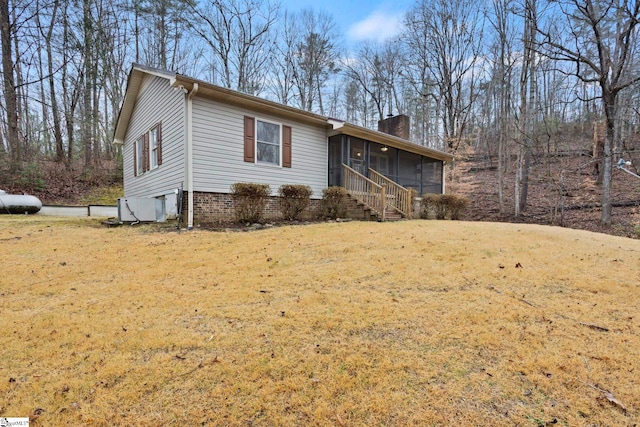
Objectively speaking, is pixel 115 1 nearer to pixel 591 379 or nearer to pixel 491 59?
pixel 491 59

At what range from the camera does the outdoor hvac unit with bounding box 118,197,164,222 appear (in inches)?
332

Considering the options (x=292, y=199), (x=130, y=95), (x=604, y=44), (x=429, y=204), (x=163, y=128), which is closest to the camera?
(x=292, y=199)

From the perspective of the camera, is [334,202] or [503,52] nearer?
[334,202]

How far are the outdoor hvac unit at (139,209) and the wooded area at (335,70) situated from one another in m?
8.94

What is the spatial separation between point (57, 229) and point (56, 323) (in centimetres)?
600

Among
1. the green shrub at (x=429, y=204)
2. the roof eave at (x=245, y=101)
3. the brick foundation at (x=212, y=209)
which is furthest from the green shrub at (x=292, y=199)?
the green shrub at (x=429, y=204)

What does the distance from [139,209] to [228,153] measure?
3038 millimetres

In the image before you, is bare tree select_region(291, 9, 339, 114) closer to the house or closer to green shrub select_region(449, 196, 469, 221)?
the house

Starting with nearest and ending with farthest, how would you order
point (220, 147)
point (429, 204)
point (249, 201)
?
point (249, 201) < point (220, 147) < point (429, 204)

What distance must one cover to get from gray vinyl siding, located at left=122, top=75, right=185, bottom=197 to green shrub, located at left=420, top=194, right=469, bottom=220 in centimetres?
910

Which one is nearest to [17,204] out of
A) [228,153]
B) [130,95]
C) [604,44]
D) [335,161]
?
[130,95]

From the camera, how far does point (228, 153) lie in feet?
28.2

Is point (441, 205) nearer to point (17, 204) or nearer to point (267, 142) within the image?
point (267, 142)

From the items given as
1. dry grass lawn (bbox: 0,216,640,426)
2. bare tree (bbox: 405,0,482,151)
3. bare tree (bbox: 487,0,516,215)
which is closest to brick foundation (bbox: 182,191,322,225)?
dry grass lawn (bbox: 0,216,640,426)
